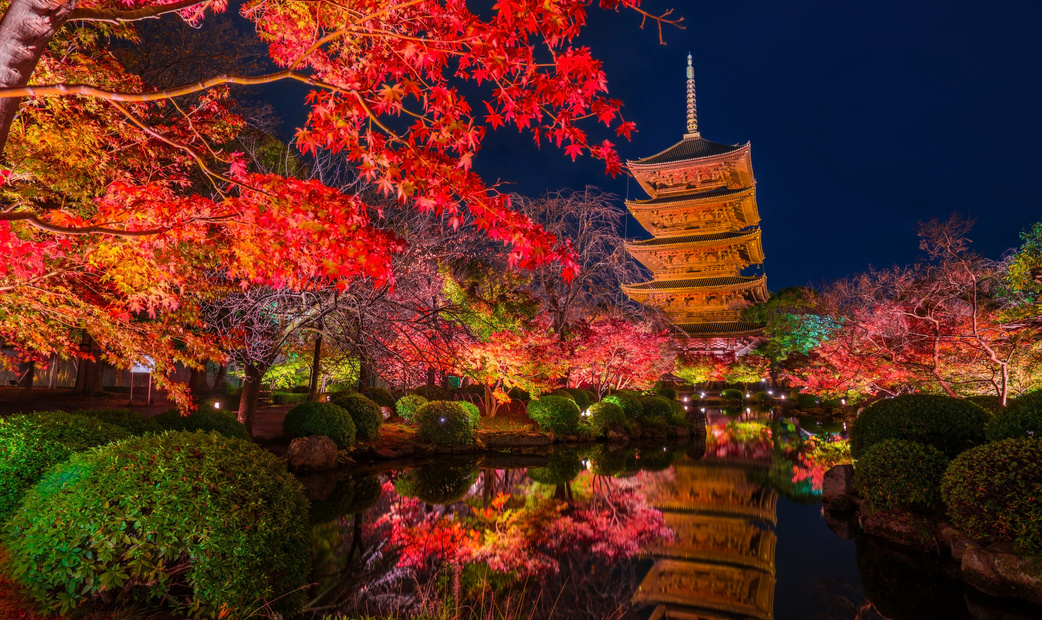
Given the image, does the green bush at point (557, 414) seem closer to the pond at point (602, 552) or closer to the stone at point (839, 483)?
→ the pond at point (602, 552)

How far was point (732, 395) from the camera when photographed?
37125 millimetres

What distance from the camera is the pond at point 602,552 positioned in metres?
5.19

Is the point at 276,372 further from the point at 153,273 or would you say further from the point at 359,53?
the point at 359,53

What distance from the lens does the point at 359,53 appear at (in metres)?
4.29

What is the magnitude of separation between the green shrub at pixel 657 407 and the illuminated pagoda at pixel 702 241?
46.4 ft

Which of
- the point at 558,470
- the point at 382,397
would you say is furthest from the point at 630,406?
the point at 382,397

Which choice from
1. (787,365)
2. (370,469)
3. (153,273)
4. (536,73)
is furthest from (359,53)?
(787,365)

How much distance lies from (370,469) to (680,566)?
770cm

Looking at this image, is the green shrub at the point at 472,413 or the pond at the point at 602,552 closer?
the pond at the point at 602,552

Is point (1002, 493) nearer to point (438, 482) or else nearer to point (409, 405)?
point (438, 482)

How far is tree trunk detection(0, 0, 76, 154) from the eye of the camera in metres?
3.04

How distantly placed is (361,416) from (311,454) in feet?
7.13

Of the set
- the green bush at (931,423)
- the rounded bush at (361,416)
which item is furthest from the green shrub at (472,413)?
the green bush at (931,423)

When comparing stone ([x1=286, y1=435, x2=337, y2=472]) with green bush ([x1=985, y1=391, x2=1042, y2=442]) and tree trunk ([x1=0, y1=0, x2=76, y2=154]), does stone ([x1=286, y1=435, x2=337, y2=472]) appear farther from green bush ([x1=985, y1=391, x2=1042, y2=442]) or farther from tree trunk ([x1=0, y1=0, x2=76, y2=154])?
green bush ([x1=985, y1=391, x2=1042, y2=442])
